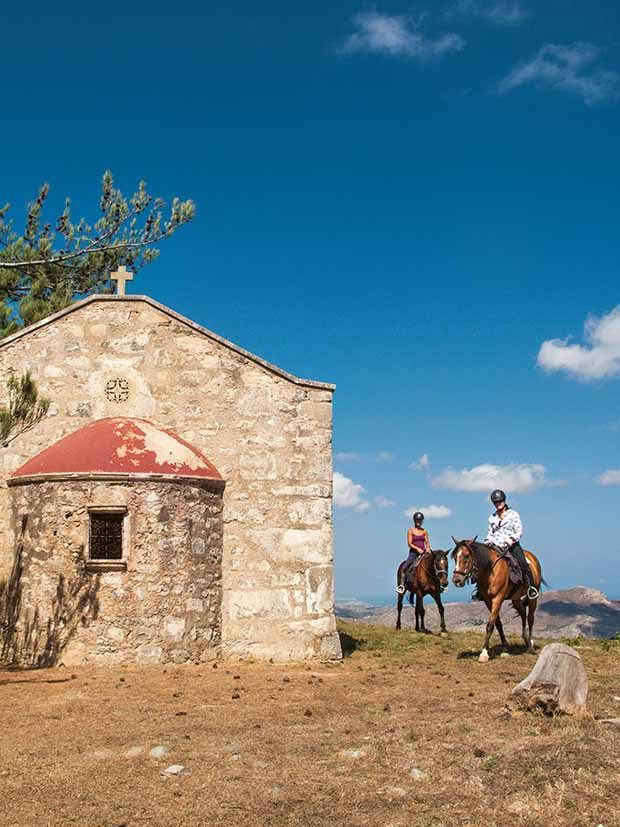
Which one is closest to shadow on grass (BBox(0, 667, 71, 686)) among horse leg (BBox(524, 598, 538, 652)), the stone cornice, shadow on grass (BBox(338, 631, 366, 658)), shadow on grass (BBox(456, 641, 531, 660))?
the stone cornice

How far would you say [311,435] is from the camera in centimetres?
1591

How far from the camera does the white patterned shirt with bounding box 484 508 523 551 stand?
49.7 feet

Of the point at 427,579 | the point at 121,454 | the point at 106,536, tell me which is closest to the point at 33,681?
the point at 106,536

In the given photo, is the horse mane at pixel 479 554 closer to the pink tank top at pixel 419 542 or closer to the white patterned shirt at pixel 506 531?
the white patterned shirt at pixel 506 531

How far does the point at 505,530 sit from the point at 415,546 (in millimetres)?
5671

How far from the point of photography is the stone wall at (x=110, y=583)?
13906 mm

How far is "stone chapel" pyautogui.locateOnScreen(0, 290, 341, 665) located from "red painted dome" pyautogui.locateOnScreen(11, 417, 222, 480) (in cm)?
3

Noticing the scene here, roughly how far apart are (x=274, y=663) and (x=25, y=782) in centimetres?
775

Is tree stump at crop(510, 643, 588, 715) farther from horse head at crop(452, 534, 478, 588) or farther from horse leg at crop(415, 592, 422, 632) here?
horse leg at crop(415, 592, 422, 632)

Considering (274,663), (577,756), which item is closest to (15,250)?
(274,663)

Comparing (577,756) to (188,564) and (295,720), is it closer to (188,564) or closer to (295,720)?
(295,720)

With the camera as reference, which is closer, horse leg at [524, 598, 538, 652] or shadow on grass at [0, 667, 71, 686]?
shadow on grass at [0, 667, 71, 686]

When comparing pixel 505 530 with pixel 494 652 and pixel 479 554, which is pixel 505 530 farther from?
pixel 494 652

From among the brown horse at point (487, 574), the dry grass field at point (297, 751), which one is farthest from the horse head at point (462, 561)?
the dry grass field at point (297, 751)
